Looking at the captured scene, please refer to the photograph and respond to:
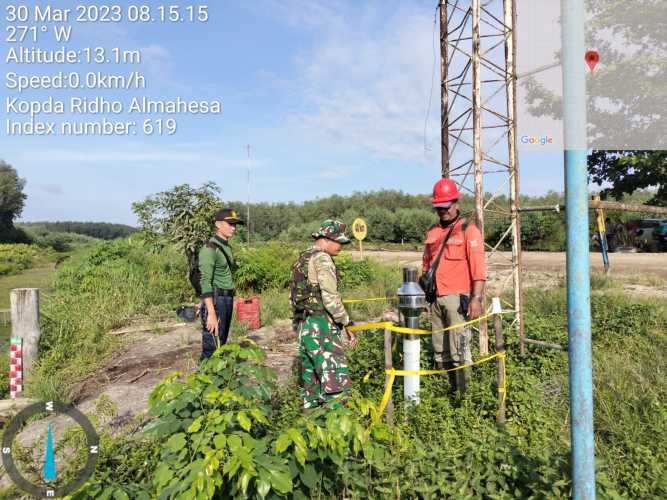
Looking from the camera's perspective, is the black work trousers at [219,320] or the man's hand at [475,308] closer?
the man's hand at [475,308]

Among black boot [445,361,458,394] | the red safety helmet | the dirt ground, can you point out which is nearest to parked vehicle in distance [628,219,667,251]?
the dirt ground

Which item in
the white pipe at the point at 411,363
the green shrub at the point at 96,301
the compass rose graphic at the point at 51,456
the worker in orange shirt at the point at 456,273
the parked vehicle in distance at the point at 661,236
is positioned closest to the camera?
the compass rose graphic at the point at 51,456

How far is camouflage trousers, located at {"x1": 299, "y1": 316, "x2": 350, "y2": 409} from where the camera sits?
3.96 meters

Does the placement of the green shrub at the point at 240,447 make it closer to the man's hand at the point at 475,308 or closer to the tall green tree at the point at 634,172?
the man's hand at the point at 475,308

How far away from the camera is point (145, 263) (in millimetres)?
13086

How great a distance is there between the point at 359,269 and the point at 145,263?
6190mm

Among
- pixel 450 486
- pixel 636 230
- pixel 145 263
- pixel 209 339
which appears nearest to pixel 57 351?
pixel 209 339

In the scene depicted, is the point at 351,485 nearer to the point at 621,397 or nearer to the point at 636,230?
the point at 621,397

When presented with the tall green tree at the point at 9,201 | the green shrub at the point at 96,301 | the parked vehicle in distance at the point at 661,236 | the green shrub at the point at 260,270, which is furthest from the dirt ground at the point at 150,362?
the tall green tree at the point at 9,201

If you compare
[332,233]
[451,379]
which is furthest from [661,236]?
[332,233]

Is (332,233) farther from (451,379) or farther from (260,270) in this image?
(260,270)

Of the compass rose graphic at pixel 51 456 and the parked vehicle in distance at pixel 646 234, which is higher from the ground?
the parked vehicle in distance at pixel 646 234

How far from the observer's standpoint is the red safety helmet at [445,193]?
4.34 meters

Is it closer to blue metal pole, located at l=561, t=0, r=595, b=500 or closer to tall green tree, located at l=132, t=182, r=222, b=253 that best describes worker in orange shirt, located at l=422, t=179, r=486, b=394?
blue metal pole, located at l=561, t=0, r=595, b=500
